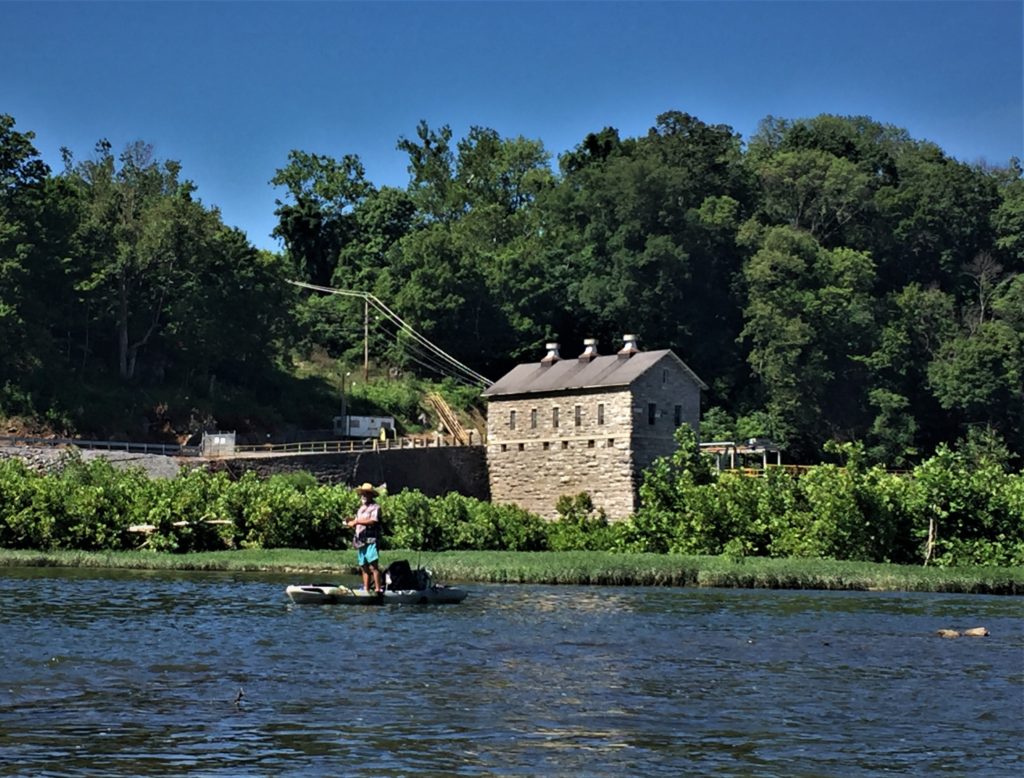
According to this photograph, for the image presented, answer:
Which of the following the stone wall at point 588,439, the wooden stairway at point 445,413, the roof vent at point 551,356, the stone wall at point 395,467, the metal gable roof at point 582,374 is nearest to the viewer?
the stone wall at point 395,467

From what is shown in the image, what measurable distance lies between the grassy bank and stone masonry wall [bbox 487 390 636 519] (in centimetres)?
2416

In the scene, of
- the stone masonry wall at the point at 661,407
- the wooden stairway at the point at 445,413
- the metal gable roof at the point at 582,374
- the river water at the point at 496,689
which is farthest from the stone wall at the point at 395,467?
the river water at the point at 496,689

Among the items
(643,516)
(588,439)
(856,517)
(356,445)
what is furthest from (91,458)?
(856,517)

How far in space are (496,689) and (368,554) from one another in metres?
13.8

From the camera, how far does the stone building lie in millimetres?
75438

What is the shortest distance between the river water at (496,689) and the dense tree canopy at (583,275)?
155ft

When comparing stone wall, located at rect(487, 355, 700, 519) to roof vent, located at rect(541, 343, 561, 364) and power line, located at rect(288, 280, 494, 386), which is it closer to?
roof vent, located at rect(541, 343, 561, 364)

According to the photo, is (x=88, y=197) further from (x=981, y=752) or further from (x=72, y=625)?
(x=981, y=752)

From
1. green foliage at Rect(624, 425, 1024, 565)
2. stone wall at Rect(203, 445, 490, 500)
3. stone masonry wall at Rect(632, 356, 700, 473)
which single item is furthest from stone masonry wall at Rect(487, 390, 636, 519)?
green foliage at Rect(624, 425, 1024, 565)

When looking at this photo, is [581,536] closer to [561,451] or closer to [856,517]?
[856,517]

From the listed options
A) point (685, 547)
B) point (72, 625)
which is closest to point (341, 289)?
point (685, 547)

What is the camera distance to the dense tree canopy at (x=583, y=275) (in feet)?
273

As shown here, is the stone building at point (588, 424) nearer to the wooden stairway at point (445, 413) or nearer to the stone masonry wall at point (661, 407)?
the stone masonry wall at point (661, 407)

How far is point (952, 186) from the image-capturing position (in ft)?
383
